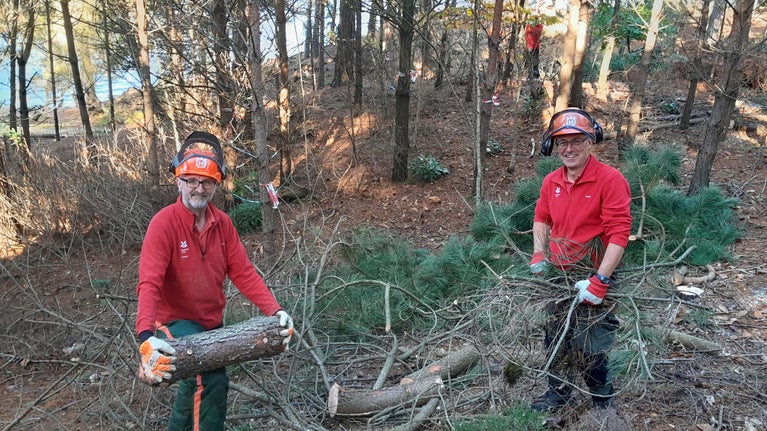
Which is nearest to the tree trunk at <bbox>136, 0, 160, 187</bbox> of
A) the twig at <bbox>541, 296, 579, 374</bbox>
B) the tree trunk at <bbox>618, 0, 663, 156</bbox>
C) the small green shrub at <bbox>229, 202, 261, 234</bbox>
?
the small green shrub at <bbox>229, 202, 261, 234</bbox>

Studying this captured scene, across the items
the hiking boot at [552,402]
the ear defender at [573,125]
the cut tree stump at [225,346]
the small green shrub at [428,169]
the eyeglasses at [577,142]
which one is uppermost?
the ear defender at [573,125]

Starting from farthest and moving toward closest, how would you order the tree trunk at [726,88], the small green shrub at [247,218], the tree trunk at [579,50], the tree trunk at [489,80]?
the small green shrub at [247,218]
the tree trunk at [579,50]
the tree trunk at [489,80]
the tree trunk at [726,88]

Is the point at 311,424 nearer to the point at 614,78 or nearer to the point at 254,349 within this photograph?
the point at 254,349

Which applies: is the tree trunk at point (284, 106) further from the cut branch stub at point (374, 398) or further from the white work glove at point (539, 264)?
the white work glove at point (539, 264)

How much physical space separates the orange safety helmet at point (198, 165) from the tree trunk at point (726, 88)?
4.89m

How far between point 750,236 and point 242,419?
5378mm

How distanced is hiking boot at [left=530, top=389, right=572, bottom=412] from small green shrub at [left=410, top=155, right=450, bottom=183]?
6.26 m

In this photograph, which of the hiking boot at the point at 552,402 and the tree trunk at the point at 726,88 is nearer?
the hiking boot at the point at 552,402

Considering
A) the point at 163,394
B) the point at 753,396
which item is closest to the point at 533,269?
the point at 753,396

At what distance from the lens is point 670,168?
5898 millimetres

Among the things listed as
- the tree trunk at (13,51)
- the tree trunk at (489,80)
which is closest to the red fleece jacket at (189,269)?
the tree trunk at (489,80)

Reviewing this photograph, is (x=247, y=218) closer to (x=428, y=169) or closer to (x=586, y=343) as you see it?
(x=428, y=169)

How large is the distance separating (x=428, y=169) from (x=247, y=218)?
315 centimetres

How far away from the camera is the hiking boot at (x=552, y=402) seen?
119 inches
